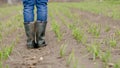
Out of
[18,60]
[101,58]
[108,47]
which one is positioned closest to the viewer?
[101,58]

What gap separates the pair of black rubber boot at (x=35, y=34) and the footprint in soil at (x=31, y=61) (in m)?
0.84

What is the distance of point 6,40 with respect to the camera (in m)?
7.22

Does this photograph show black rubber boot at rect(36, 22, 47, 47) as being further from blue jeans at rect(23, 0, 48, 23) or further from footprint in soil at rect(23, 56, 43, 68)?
footprint in soil at rect(23, 56, 43, 68)

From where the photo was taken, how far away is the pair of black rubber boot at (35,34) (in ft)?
20.2

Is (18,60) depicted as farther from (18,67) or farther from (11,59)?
(18,67)

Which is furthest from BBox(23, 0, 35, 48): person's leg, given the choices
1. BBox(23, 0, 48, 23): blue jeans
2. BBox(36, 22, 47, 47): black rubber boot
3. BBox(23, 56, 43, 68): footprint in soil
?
BBox(23, 56, 43, 68): footprint in soil

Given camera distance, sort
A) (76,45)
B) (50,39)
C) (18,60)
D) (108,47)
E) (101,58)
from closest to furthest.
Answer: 1. (101,58)
2. (18,60)
3. (108,47)
4. (76,45)
5. (50,39)

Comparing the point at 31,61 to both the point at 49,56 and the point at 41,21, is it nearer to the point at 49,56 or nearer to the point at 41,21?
the point at 49,56

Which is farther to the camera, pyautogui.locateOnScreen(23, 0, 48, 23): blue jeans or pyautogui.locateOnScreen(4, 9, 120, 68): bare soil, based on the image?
pyautogui.locateOnScreen(23, 0, 48, 23): blue jeans

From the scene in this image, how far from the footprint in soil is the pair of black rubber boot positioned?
33.0 inches

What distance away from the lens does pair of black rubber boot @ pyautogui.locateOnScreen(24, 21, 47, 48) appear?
6.14 metres

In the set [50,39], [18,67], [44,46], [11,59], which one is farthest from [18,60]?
[50,39]

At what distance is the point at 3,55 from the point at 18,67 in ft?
2.58

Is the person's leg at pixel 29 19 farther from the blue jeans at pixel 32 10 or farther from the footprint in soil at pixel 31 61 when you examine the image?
the footprint in soil at pixel 31 61
